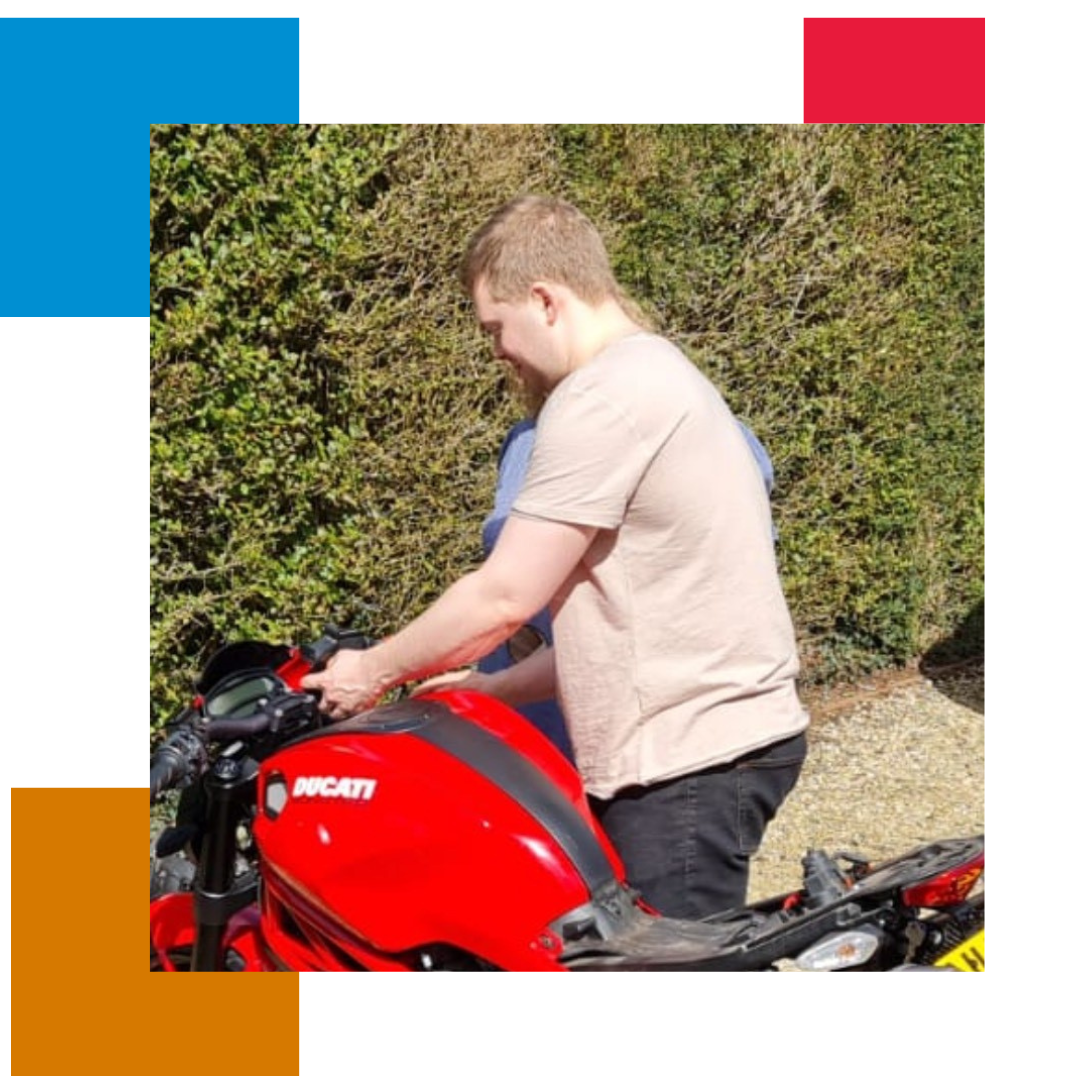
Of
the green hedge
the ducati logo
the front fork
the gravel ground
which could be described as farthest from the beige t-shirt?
the gravel ground

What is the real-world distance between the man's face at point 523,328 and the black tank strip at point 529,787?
63 cm

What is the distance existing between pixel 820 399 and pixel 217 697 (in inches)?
165

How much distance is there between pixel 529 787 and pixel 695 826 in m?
0.39

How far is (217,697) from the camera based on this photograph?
90.8 inches

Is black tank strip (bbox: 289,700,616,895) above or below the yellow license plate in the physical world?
above

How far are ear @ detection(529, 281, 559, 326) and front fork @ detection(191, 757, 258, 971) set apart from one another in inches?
34.5

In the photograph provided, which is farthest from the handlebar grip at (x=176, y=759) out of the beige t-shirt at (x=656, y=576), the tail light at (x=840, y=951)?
the tail light at (x=840, y=951)

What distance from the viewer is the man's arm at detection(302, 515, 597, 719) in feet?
7.22

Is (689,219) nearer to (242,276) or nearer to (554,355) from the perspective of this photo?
(242,276)

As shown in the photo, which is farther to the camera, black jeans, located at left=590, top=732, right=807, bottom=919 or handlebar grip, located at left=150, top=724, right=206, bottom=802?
black jeans, located at left=590, top=732, right=807, bottom=919

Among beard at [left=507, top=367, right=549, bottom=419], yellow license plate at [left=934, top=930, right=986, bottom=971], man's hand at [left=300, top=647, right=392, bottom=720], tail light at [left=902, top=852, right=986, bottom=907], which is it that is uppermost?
beard at [left=507, top=367, right=549, bottom=419]

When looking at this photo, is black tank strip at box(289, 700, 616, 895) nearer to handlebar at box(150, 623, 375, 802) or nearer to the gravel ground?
handlebar at box(150, 623, 375, 802)

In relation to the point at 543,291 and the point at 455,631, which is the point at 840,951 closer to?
the point at 455,631

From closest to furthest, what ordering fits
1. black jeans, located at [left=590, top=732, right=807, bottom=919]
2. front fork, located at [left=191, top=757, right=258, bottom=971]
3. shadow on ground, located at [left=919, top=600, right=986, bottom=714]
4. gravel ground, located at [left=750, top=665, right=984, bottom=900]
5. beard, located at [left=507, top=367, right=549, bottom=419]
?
front fork, located at [left=191, top=757, right=258, bottom=971]
black jeans, located at [left=590, top=732, right=807, bottom=919]
beard, located at [left=507, top=367, right=549, bottom=419]
gravel ground, located at [left=750, top=665, right=984, bottom=900]
shadow on ground, located at [left=919, top=600, right=986, bottom=714]
